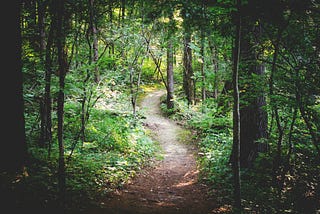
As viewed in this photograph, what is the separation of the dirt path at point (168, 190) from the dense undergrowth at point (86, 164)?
43cm

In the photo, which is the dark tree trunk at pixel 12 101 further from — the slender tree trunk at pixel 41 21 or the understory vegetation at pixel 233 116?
the slender tree trunk at pixel 41 21

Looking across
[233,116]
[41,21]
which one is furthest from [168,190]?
[41,21]

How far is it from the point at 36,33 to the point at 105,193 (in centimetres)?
554

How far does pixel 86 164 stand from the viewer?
722 cm

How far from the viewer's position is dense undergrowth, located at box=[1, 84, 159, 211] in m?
4.91

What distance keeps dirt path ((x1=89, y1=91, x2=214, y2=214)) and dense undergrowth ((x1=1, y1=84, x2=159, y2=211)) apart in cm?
43

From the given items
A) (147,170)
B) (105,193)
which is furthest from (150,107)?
(105,193)

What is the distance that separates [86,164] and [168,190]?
2611 millimetres

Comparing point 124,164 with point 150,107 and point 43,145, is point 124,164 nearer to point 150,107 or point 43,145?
point 43,145

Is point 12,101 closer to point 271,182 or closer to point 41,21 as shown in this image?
point 41,21

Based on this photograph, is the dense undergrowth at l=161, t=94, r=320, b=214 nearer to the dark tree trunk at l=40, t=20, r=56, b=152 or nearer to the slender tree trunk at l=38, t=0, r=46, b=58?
the dark tree trunk at l=40, t=20, r=56, b=152

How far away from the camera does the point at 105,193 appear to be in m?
6.12

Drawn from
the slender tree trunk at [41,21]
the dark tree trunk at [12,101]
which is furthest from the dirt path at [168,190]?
the slender tree trunk at [41,21]

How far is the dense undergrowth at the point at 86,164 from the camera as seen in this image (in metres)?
4.91
